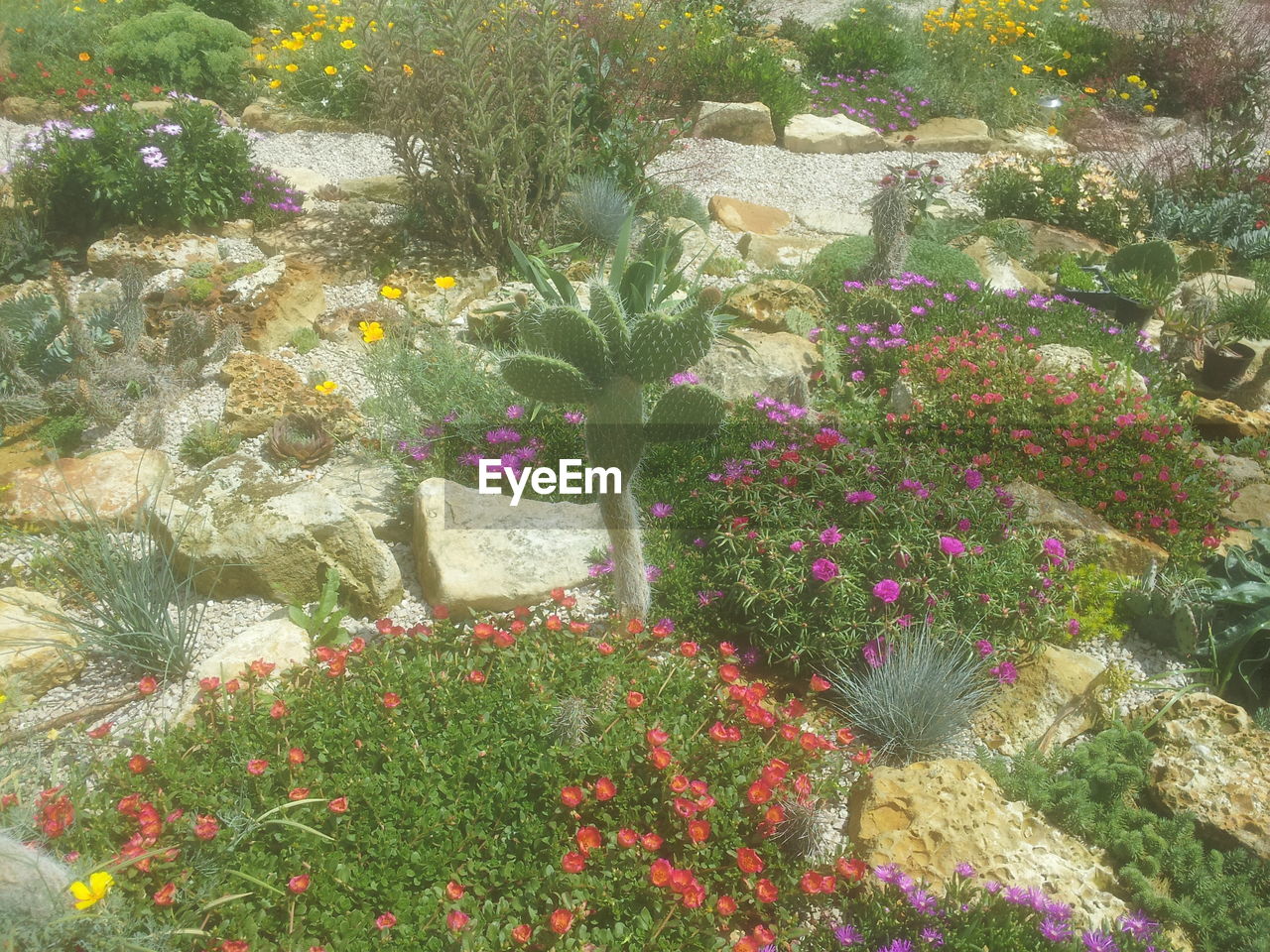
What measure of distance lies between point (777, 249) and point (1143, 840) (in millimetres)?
5448

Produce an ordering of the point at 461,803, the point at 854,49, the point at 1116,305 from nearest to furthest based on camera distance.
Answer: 1. the point at 461,803
2. the point at 1116,305
3. the point at 854,49

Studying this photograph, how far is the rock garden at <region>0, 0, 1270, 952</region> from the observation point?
244 centimetres

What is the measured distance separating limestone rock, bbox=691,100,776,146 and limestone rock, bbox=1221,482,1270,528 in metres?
6.83

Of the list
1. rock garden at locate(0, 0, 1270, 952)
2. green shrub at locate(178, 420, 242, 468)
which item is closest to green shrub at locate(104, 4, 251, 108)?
rock garden at locate(0, 0, 1270, 952)

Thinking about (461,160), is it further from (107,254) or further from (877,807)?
(877,807)

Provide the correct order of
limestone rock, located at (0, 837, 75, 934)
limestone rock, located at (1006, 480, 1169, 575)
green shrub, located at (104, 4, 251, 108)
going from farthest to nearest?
green shrub, located at (104, 4, 251, 108), limestone rock, located at (1006, 480, 1169, 575), limestone rock, located at (0, 837, 75, 934)

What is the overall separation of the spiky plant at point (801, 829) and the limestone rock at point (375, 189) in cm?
622

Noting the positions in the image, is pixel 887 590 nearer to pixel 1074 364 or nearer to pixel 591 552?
pixel 591 552

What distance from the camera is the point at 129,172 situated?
6.12 m

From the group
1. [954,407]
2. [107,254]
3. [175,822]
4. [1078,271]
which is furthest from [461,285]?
[1078,271]

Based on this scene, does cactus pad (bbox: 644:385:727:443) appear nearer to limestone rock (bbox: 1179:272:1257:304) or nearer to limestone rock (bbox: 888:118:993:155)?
limestone rock (bbox: 1179:272:1257:304)

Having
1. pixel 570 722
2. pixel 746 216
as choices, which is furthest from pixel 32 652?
pixel 746 216

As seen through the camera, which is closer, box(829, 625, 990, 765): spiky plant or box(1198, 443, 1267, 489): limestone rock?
box(829, 625, 990, 765): spiky plant

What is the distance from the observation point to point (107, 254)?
6.04 metres
